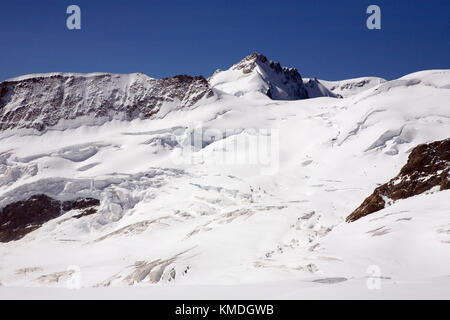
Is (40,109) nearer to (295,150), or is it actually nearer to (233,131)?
(233,131)

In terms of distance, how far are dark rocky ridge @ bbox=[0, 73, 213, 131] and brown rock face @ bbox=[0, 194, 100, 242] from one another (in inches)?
1084

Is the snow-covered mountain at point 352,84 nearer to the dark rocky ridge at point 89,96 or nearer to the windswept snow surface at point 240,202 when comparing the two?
the dark rocky ridge at point 89,96

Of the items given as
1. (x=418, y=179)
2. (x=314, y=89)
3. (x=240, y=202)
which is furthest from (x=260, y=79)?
(x=418, y=179)

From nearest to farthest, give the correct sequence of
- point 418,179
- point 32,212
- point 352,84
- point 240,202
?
point 418,179
point 240,202
point 32,212
point 352,84

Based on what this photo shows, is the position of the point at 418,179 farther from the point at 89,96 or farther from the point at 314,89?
the point at 314,89

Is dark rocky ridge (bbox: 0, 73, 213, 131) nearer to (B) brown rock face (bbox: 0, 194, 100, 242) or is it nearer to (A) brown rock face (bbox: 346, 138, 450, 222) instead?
(B) brown rock face (bbox: 0, 194, 100, 242)

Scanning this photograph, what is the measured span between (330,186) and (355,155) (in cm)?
722

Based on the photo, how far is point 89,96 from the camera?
3177 inches

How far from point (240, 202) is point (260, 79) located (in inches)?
2707

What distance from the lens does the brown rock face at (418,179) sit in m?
24.2

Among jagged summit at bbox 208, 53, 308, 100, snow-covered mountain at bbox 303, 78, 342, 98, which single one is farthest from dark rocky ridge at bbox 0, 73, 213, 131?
snow-covered mountain at bbox 303, 78, 342, 98

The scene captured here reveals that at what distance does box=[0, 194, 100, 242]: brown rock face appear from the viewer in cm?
4692

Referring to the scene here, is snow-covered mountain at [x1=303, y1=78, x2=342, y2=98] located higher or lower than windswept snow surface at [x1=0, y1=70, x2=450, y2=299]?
higher
